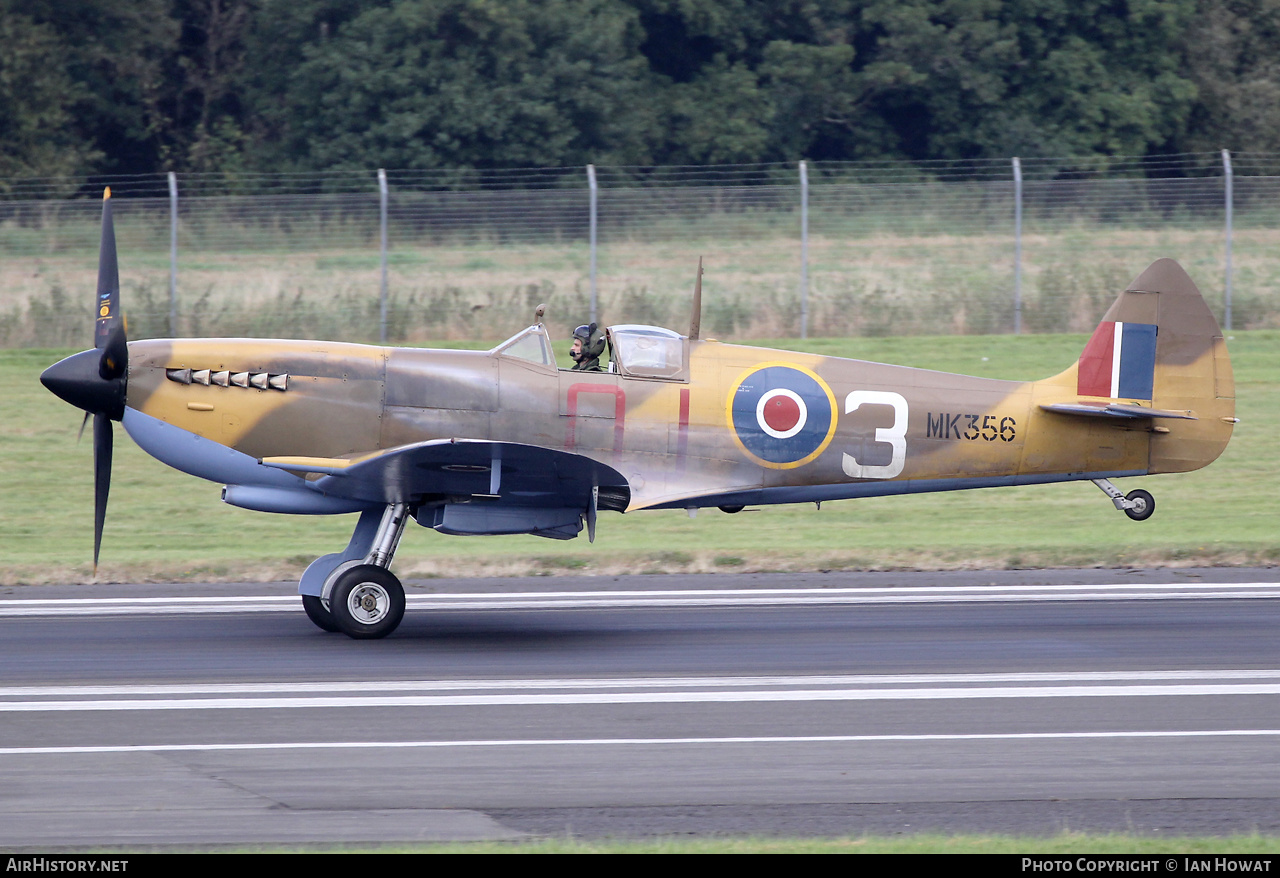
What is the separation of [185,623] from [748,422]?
460 centimetres

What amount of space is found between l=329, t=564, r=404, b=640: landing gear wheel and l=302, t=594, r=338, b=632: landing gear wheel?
11.3 inches

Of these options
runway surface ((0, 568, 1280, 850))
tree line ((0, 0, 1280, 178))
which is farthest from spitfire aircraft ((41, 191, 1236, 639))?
tree line ((0, 0, 1280, 178))

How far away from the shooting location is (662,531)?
16.3 m

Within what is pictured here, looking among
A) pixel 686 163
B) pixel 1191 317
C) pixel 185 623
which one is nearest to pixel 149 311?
pixel 185 623

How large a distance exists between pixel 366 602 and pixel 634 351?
2732 mm

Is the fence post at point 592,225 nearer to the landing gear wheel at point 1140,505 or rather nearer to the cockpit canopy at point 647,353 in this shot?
the cockpit canopy at point 647,353

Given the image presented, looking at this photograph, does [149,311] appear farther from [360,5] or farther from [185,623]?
[360,5]

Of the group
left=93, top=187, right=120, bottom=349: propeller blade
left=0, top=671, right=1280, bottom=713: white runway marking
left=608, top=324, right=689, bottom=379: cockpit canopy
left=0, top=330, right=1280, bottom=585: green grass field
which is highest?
left=93, top=187, right=120, bottom=349: propeller blade

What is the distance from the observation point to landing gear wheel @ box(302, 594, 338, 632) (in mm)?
11023

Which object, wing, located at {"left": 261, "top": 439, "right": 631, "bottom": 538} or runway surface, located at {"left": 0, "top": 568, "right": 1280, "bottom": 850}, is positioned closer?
runway surface, located at {"left": 0, "top": 568, "right": 1280, "bottom": 850}

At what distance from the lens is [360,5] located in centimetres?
3638

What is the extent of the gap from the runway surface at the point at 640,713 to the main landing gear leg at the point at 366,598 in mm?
161

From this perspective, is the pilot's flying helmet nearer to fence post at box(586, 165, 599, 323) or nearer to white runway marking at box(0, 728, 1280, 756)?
white runway marking at box(0, 728, 1280, 756)

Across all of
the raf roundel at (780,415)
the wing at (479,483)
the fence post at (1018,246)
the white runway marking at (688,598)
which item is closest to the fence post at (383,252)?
the fence post at (1018,246)
